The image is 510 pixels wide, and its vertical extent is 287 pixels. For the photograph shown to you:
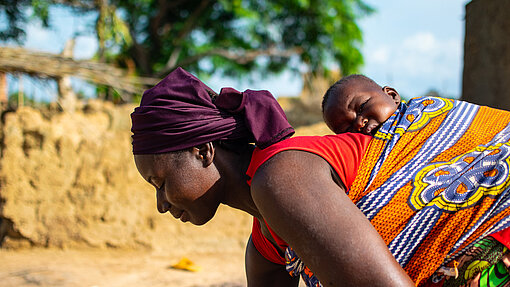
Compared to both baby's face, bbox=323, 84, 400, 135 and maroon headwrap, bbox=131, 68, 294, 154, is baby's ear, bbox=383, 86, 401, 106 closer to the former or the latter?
baby's face, bbox=323, 84, 400, 135

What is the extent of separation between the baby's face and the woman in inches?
7.7

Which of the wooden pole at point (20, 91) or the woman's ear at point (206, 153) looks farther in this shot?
the wooden pole at point (20, 91)

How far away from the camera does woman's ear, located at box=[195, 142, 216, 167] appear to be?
1.66 m

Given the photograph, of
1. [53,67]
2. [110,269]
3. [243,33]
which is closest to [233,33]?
[243,33]

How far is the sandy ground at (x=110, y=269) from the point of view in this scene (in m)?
3.88

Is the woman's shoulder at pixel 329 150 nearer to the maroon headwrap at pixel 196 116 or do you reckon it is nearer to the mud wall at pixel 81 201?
the maroon headwrap at pixel 196 116

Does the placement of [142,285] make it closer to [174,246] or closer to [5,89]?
[174,246]

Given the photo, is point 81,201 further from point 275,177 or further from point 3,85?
point 275,177

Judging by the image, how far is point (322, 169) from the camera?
4.50 feet

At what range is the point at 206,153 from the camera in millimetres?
1667

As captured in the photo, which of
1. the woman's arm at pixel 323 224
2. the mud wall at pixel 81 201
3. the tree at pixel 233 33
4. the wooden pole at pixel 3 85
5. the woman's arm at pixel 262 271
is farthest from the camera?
the tree at pixel 233 33

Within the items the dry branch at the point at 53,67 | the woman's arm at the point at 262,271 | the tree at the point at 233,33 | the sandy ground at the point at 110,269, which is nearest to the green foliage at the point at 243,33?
the tree at the point at 233,33

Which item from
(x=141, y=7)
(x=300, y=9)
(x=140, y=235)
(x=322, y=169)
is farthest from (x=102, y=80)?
(x=300, y=9)

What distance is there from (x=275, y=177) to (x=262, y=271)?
91cm
